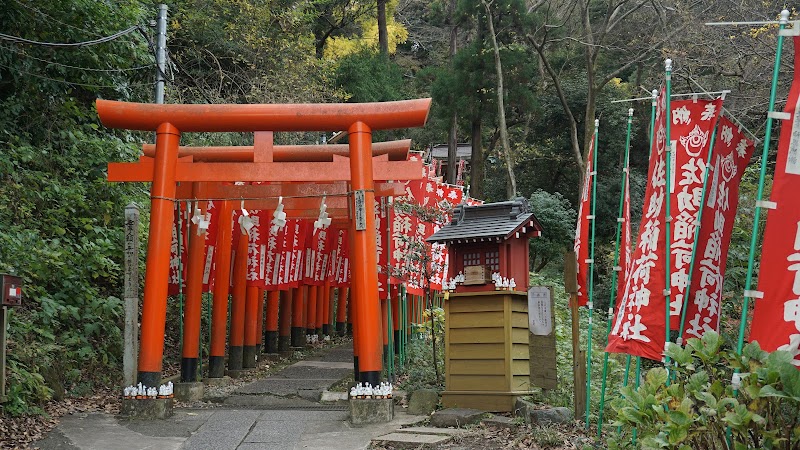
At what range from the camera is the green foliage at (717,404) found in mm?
4617

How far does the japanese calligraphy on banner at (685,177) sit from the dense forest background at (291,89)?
6457 mm

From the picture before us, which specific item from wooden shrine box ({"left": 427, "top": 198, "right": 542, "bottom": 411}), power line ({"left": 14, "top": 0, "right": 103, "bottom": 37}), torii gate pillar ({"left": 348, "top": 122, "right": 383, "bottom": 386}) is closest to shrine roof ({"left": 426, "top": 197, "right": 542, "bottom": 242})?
wooden shrine box ({"left": 427, "top": 198, "right": 542, "bottom": 411})

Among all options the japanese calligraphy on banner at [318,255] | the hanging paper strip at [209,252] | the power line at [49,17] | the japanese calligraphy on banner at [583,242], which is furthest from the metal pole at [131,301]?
the japanese calligraphy on banner at [583,242]

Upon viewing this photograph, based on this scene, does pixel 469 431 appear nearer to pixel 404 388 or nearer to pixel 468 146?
pixel 404 388

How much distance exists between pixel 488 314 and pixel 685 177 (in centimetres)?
412

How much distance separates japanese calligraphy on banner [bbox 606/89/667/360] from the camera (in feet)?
23.1

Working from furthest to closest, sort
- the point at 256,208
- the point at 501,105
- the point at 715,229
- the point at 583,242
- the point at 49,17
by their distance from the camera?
1. the point at 501,105
2. the point at 256,208
3. the point at 49,17
4. the point at 583,242
5. the point at 715,229

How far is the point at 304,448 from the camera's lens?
9.43m

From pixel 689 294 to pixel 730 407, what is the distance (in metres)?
2.54

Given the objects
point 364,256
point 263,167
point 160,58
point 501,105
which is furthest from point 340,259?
point 501,105

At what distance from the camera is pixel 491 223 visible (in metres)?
11.0

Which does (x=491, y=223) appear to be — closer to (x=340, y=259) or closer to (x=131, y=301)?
(x=131, y=301)

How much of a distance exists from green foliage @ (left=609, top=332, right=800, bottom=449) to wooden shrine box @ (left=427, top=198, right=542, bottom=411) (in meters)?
5.03

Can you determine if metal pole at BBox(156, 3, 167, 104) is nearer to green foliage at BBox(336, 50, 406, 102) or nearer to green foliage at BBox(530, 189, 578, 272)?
green foliage at BBox(336, 50, 406, 102)
